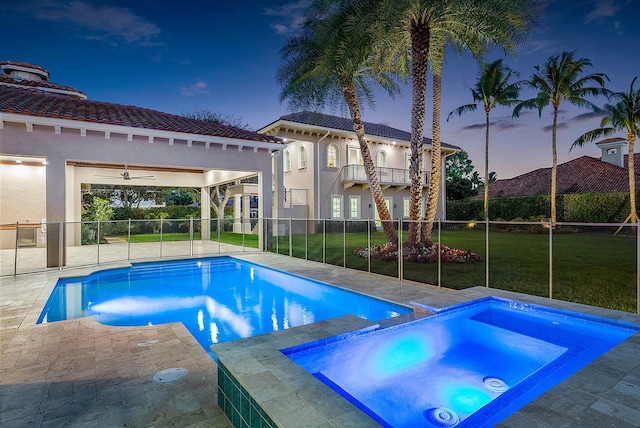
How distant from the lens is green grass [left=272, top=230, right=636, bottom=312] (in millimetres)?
7973

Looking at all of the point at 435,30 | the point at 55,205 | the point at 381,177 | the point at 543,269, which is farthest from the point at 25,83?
the point at 543,269

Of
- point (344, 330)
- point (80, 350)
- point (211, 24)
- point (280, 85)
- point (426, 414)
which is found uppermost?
point (211, 24)

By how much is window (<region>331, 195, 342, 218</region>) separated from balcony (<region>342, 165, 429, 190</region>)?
0.97 metres

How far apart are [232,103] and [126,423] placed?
29.1 metres

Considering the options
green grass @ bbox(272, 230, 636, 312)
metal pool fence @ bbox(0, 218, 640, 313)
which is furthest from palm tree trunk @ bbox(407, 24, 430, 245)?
green grass @ bbox(272, 230, 636, 312)

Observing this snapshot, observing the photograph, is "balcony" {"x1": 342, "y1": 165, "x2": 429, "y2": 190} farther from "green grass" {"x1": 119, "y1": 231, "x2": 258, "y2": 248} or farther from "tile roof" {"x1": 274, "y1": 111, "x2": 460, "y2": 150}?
"green grass" {"x1": 119, "y1": 231, "x2": 258, "y2": 248}

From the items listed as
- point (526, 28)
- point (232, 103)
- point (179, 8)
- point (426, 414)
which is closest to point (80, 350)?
point (426, 414)

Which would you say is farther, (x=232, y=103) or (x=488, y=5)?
(x=232, y=103)

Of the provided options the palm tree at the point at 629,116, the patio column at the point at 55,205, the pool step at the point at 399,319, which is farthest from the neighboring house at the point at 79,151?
the palm tree at the point at 629,116

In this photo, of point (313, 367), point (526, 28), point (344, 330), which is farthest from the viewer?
point (526, 28)

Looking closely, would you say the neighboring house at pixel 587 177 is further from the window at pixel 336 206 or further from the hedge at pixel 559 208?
the window at pixel 336 206

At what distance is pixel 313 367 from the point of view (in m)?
3.93

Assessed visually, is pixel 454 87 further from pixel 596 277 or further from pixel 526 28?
pixel 596 277

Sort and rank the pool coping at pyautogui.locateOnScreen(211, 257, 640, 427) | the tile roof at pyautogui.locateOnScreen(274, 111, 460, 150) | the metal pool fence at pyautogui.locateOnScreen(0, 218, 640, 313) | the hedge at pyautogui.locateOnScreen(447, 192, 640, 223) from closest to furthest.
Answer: the pool coping at pyautogui.locateOnScreen(211, 257, 640, 427) → the metal pool fence at pyautogui.locateOnScreen(0, 218, 640, 313) → the tile roof at pyautogui.locateOnScreen(274, 111, 460, 150) → the hedge at pyautogui.locateOnScreen(447, 192, 640, 223)
